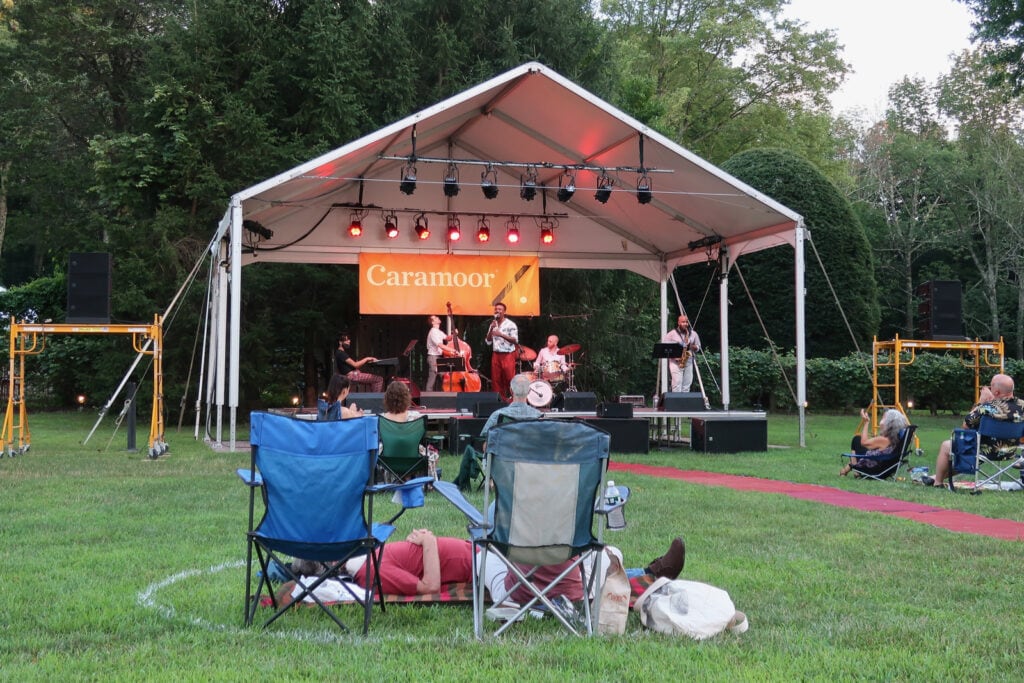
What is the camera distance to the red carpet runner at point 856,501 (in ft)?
21.6

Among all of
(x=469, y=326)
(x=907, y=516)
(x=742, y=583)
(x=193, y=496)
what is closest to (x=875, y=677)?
(x=742, y=583)

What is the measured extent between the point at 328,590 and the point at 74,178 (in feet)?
56.7

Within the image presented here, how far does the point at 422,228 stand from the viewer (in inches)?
613

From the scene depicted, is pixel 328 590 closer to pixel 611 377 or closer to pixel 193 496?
pixel 193 496

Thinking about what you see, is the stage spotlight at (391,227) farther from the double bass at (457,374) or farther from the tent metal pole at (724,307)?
the tent metal pole at (724,307)

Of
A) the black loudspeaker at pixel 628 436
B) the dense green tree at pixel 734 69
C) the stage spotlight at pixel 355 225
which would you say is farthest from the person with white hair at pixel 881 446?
the dense green tree at pixel 734 69

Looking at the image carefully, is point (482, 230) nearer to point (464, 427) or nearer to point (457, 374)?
point (457, 374)

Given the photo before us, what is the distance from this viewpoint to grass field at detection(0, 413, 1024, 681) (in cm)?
336

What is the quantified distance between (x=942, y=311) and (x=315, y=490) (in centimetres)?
1149

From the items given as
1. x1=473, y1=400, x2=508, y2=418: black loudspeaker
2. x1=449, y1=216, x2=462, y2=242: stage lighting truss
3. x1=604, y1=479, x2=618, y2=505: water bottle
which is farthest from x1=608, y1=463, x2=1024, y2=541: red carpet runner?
x1=449, y1=216, x2=462, y2=242: stage lighting truss

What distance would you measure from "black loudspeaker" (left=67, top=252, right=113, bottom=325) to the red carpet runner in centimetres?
585

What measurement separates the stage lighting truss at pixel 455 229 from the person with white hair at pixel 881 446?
7.78 metres

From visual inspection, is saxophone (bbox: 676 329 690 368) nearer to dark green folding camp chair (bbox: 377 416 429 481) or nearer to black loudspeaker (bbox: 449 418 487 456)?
black loudspeaker (bbox: 449 418 487 456)

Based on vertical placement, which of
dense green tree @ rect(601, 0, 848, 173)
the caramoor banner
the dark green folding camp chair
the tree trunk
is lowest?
the dark green folding camp chair
